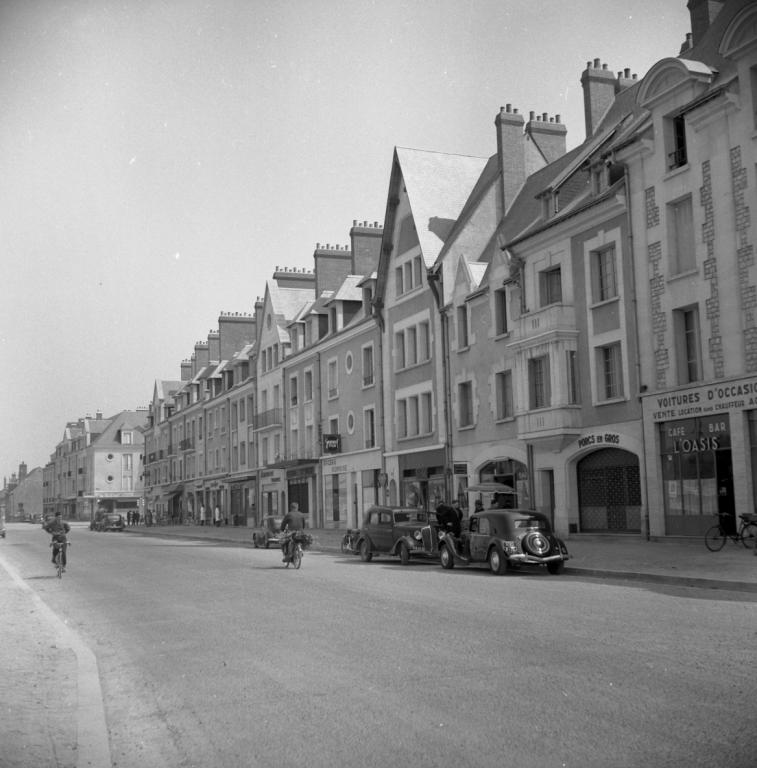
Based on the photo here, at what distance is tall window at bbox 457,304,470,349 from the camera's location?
106ft

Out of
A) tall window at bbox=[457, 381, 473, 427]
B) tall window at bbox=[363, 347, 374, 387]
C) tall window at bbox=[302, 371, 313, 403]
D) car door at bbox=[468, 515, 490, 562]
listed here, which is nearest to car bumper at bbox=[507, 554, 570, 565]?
car door at bbox=[468, 515, 490, 562]

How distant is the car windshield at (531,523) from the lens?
715 inches

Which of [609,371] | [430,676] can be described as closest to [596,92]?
[609,371]

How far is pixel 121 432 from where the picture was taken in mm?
114125

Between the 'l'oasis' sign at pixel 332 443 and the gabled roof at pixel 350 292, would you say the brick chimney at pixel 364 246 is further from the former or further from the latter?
the 'l'oasis' sign at pixel 332 443

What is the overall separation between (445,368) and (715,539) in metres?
15.2

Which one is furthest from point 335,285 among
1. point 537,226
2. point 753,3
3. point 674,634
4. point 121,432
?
point 121,432

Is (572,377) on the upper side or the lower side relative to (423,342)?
lower

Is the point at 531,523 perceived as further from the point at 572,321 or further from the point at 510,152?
the point at 510,152

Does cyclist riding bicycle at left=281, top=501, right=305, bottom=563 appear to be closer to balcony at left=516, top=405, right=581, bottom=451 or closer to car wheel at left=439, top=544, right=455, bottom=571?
car wheel at left=439, top=544, right=455, bottom=571

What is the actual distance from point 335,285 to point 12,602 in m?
36.6

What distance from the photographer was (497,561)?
1809 centimetres

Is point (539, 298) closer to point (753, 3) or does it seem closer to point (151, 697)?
point (753, 3)

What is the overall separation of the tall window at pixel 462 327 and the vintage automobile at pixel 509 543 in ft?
44.5
